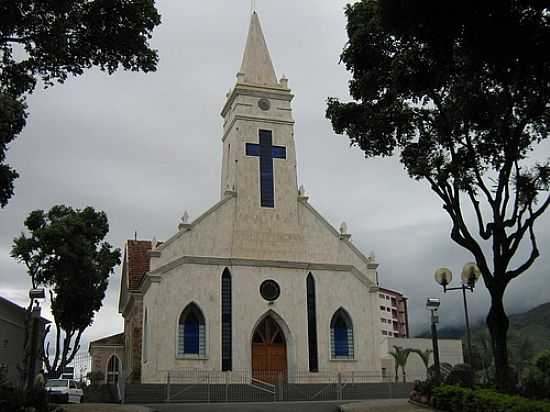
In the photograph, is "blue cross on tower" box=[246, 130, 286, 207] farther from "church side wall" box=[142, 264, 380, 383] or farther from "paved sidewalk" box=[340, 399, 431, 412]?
"paved sidewalk" box=[340, 399, 431, 412]

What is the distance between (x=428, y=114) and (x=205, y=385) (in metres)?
15.9

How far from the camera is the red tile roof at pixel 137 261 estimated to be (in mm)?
38125

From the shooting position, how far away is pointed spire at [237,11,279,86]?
36594 mm

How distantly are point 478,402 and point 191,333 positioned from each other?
60.5 ft

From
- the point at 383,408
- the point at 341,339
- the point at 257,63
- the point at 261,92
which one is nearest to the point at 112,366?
the point at 341,339

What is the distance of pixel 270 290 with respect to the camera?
108 feet

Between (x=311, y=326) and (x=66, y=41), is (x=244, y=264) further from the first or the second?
(x=66, y=41)

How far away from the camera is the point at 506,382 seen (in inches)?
642

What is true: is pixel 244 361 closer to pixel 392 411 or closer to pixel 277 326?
pixel 277 326

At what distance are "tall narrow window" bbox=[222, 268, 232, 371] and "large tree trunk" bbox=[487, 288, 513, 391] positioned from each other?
16503 millimetres

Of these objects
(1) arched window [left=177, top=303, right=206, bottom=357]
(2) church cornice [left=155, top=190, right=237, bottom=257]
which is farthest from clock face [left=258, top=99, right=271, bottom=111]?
(1) arched window [left=177, top=303, right=206, bottom=357]

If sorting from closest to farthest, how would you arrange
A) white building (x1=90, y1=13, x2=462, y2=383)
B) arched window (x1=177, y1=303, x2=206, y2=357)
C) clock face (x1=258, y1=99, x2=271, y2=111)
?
arched window (x1=177, y1=303, x2=206, y2=357), white building (x1=90, y1=13, x2=462, y2=383), clock face (x1=258, y1=99, x2=271, y2=111)

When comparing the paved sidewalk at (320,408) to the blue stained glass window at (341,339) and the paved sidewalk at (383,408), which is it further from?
the blue stained glass window at (341,339)

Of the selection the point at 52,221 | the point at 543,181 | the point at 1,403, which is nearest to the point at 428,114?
the point at 543,181
